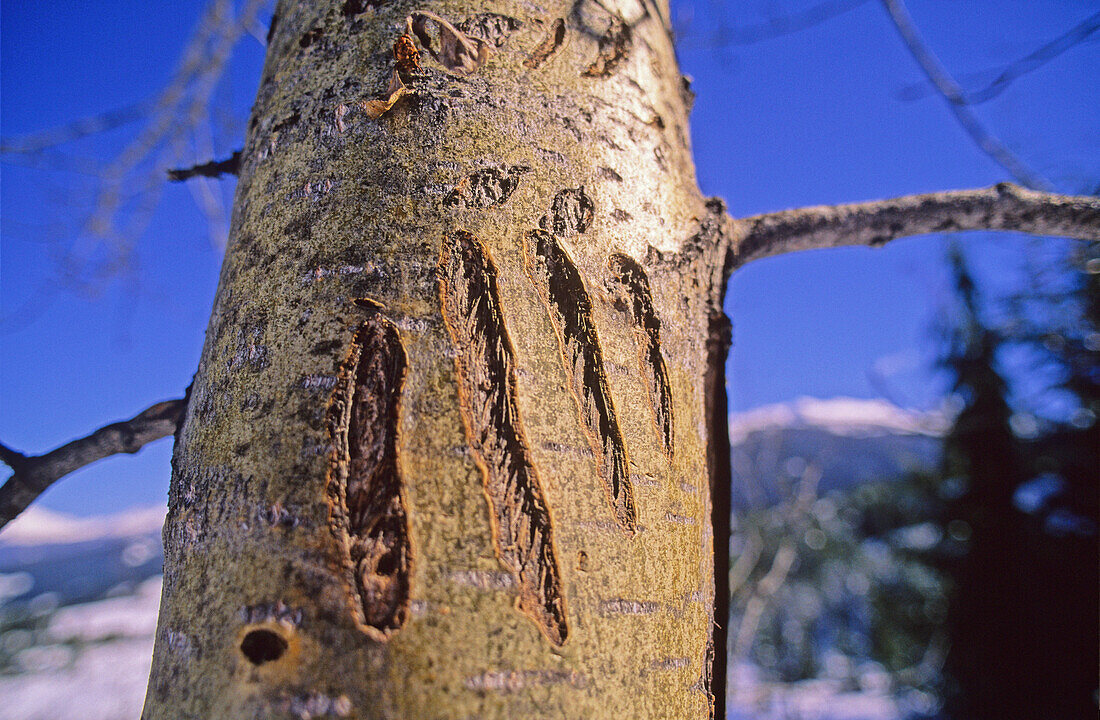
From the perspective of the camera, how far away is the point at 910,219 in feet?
2.84

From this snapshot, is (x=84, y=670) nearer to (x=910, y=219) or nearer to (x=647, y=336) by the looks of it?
(x=647, y=336)

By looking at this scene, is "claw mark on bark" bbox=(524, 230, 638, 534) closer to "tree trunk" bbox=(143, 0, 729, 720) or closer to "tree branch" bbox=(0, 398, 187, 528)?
"tree trunk" bbox=(143, 0, 729, 720)

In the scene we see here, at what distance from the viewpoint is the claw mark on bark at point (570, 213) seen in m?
0.56

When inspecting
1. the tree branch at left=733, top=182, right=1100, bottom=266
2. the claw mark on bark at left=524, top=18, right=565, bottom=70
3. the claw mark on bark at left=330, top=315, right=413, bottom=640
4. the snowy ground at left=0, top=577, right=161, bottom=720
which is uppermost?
the claw mark on bark at left=524, top=18, right=565, bottom=70

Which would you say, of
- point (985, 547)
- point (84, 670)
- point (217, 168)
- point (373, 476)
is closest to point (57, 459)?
point (217, 168)

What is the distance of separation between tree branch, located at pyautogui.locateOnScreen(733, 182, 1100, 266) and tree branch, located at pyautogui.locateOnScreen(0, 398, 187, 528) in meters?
0.78

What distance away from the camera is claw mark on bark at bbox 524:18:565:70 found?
63 centimetres

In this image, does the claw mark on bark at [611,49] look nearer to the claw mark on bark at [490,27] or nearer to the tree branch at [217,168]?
the claw mark on bark at [490,27]

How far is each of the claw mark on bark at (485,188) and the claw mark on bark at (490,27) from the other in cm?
17

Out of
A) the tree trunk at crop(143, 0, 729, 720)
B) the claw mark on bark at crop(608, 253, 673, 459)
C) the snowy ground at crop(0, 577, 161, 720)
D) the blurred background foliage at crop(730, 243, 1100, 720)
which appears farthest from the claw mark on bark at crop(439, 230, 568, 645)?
the blurred background foliage at crop(730, 243, 1100, 720)

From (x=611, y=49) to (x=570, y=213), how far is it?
0.26 metres

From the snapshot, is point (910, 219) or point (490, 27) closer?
point (490, 27)

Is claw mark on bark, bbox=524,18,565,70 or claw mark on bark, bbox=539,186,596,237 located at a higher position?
claw mark on bark, bbox=524,18,565,70

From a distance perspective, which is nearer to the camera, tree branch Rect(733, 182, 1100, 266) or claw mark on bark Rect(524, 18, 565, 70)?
claw mark on bark Rect(524, 18, 565, 70)
